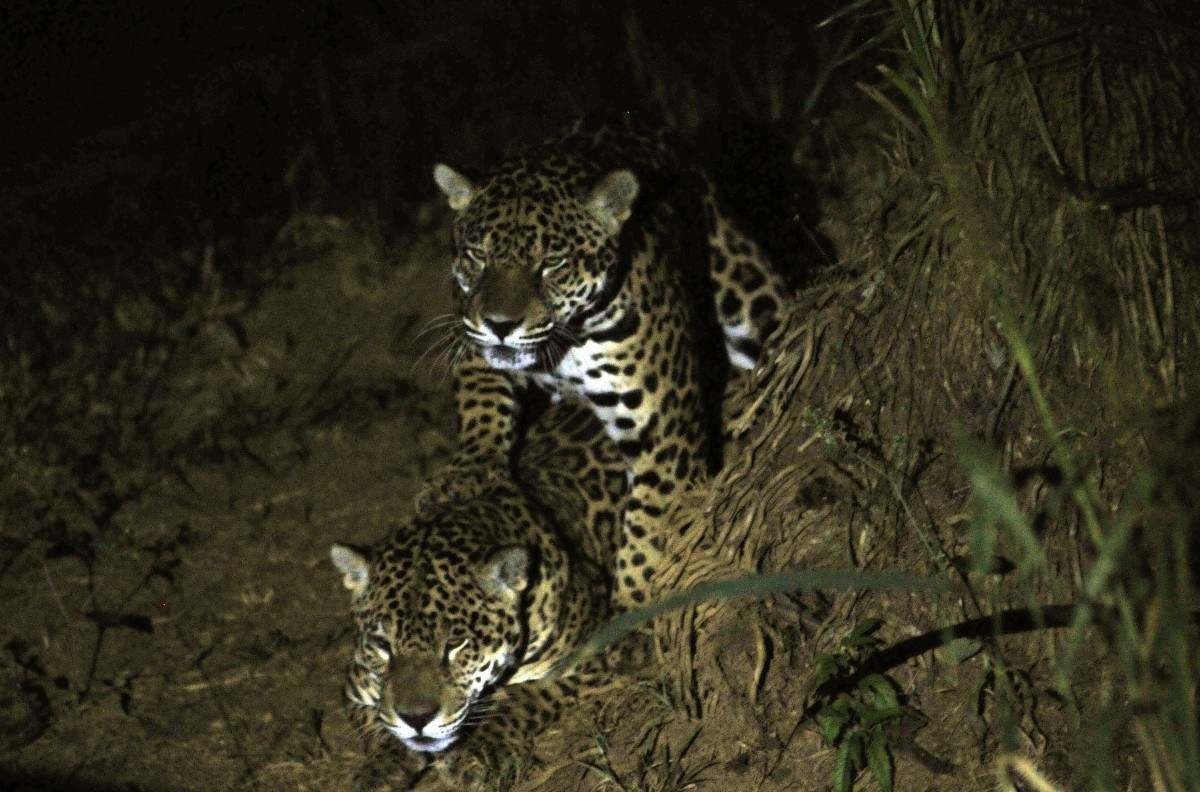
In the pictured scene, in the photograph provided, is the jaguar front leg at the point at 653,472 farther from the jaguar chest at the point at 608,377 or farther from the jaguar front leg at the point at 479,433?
the jaguar front leg at the point at 479,433

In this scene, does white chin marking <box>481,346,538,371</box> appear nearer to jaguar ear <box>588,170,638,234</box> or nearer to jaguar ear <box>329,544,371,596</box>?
jaguar ear <box>588,170,638,234</box>

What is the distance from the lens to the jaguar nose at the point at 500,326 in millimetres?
6523

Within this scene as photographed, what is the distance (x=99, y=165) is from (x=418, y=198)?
2114 mm

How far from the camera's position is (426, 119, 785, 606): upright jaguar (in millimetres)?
6684

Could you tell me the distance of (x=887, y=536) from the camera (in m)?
5.89

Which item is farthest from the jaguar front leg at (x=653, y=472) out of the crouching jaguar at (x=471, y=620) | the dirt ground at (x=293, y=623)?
the dirt ground at (x=293, y=623)

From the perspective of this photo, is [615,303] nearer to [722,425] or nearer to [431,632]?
[722,425]

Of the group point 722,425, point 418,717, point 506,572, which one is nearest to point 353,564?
point 506,572

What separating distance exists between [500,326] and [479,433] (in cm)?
124

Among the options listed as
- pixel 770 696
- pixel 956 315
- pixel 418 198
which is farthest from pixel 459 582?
pixel 418 198

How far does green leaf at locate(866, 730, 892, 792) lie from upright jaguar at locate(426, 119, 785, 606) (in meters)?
1.93

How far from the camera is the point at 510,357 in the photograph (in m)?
6.74

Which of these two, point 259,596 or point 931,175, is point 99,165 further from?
point 931,175

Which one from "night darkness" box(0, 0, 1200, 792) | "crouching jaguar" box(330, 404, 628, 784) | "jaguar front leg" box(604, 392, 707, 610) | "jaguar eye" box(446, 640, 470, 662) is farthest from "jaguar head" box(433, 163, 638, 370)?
"jaguar eye" box(446, 640, 470, 662)
